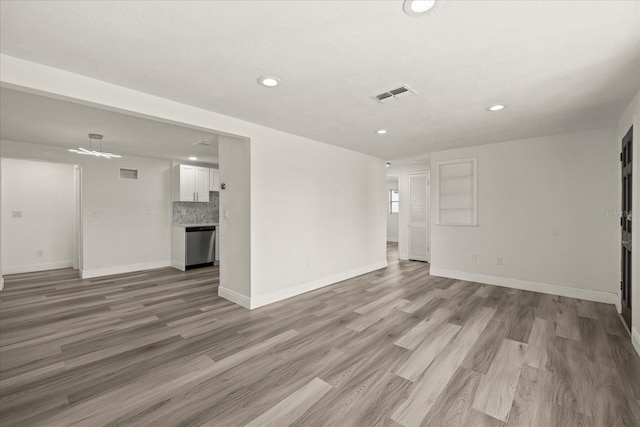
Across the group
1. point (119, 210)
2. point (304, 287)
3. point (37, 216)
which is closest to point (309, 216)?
point (304, 287)

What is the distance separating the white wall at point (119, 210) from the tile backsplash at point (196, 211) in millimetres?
195

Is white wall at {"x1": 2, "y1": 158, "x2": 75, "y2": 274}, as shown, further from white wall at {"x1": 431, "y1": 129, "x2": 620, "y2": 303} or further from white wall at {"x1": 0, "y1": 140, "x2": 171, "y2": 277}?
white wall at {"x1": 431, "y1": 129, "x2": 620, "y2": 303}

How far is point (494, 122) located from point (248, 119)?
314 centimetres

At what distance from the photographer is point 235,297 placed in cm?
395

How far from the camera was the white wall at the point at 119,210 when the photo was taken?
5471mm

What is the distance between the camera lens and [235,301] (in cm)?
395

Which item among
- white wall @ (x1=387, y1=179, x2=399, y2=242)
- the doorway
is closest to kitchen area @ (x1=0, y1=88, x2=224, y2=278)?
the doorway

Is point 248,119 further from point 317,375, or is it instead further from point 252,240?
point 317,375

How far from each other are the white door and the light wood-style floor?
283 cm

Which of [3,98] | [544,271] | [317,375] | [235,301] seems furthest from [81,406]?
[544,271]

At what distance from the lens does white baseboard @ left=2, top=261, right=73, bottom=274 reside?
226 inches

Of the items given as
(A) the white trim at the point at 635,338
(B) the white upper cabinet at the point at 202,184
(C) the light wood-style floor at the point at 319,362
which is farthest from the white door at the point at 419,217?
(B) the white upper cabinet at the point at 202,184

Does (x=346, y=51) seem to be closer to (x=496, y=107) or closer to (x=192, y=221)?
(x=496, y=107)

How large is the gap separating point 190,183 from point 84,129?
102 inches
